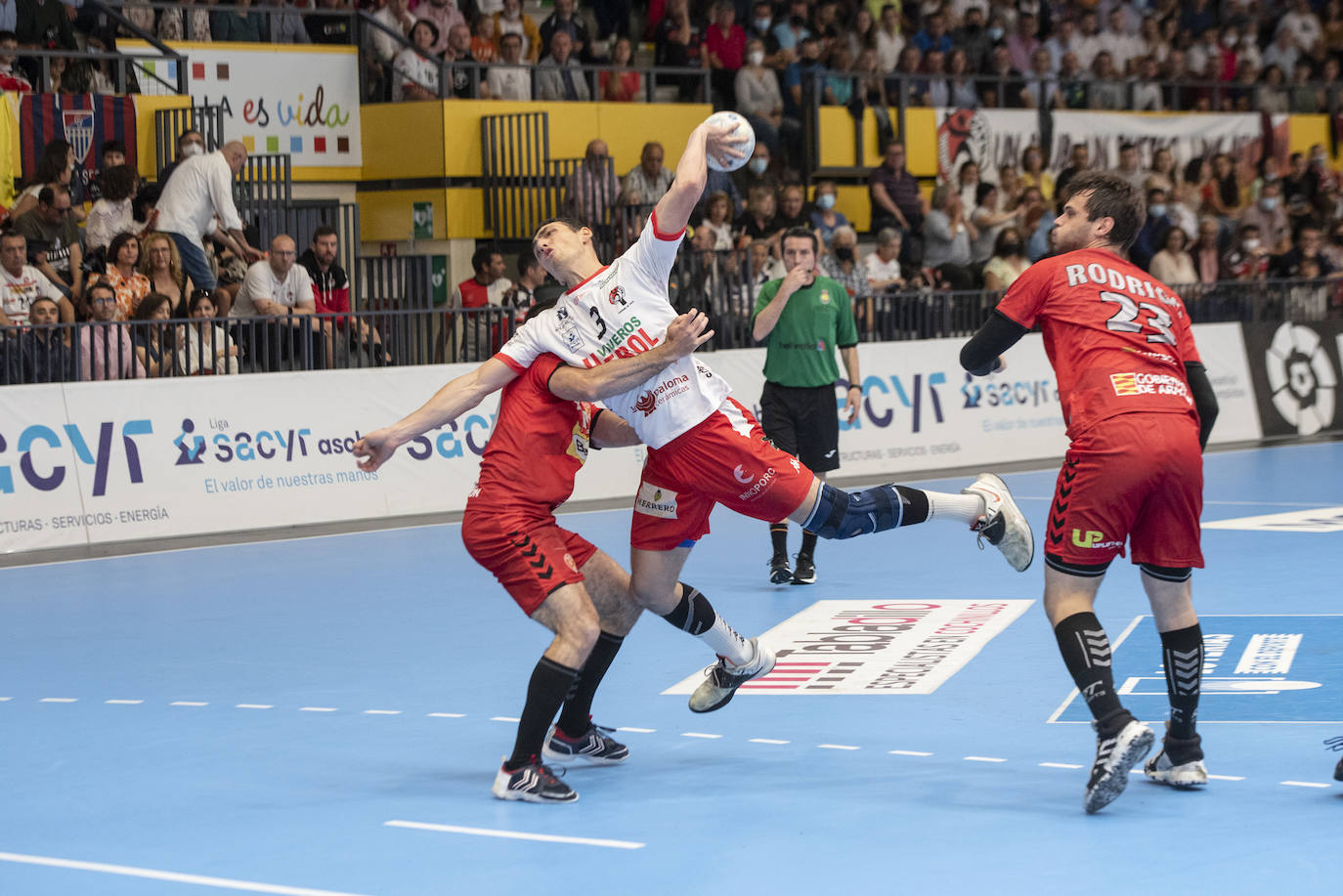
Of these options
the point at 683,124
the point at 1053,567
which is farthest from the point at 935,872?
the point at 683,124

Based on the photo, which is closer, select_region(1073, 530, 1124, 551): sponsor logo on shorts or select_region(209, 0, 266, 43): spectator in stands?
select_region(1073, 530, 1124, 551): sponsor logo on shorts

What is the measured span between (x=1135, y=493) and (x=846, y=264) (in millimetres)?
11915

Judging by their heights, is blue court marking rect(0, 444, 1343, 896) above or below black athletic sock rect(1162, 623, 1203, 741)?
below

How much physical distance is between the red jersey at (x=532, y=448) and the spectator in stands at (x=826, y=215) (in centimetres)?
1253

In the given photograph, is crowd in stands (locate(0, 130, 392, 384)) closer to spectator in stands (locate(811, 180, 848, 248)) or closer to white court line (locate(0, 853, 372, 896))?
spectator in stands (locate(811, 180, 848, 248))

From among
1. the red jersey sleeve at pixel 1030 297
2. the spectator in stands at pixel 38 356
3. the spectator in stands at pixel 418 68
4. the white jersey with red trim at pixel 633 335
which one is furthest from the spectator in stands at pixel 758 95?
the red jersey sleeve at pixel 1030 297

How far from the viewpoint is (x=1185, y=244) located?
2048 centimetres

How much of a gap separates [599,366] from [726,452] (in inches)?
22.5

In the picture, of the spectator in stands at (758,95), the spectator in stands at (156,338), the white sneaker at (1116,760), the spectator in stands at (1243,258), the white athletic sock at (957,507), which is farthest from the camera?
the spectator in stands at (1243,258)

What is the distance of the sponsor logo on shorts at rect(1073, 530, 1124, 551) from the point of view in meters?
5.48

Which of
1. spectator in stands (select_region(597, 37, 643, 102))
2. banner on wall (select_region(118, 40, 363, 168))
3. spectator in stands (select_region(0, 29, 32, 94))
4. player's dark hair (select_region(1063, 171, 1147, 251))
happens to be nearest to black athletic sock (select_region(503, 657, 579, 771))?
player's dark hair (select_region(1063, 171, 1147, 251))

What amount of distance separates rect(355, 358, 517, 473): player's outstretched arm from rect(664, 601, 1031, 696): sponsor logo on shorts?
6.73 ft

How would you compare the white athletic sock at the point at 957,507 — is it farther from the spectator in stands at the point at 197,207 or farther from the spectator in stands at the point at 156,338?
the spectator in stands at the point at 197,207

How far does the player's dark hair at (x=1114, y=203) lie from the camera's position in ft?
18.7
